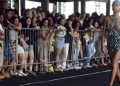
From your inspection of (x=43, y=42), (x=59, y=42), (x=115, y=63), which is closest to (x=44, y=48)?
(x=43, y=42)

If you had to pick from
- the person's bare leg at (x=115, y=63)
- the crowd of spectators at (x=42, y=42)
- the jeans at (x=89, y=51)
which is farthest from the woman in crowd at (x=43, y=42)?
the person's bare leg at (x=115, y=63)

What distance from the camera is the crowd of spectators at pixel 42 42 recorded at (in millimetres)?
12008

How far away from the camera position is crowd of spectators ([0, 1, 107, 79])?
1201 centimetres

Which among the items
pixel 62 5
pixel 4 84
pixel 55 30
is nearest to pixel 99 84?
pixel 4 84

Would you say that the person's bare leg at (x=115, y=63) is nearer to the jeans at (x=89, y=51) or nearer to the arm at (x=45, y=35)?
the arm at (x=45, y=35)

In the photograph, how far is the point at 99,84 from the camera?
10.6m

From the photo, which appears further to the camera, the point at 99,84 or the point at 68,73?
the point at 68,73

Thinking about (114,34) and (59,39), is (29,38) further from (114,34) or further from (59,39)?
(114,34)

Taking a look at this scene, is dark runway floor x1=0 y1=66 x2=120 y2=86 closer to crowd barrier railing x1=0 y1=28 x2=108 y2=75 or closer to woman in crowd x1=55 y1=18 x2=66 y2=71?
crowd barrier railing x1=0 y1=28 x2=108 y2=75

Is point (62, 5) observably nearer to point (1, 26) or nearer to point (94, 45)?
point (94, 45)

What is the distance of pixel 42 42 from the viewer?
13.2m

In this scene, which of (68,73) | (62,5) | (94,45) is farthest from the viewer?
(62,5)

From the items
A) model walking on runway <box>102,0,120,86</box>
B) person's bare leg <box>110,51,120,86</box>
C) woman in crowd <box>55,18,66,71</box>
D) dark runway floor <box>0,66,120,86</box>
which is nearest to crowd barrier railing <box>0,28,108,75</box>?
woman in crowd <box>55,18,66,71</box>

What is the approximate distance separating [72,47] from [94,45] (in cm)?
142
